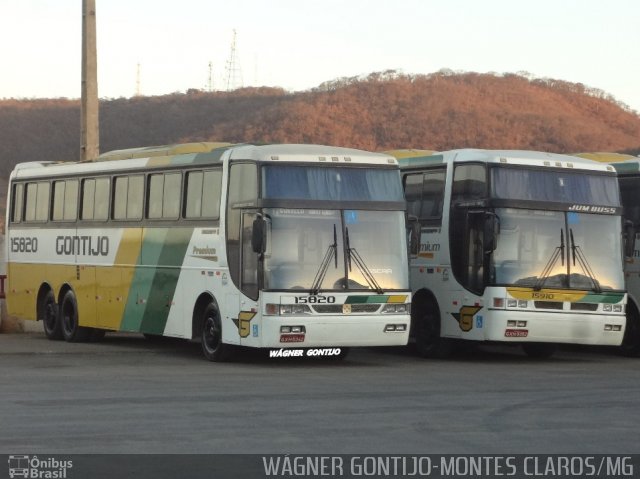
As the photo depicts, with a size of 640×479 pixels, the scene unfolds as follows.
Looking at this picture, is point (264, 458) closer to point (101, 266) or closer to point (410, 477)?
point (410, 477)

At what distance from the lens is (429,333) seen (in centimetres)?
2502

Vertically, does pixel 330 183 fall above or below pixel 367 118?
below

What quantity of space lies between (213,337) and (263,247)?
209cm

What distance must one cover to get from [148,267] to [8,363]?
343 cm

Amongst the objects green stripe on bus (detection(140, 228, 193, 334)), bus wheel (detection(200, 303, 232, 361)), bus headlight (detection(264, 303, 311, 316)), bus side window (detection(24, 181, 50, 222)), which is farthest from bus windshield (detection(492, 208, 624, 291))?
bus side window (detection(24, 181, 50, 222))

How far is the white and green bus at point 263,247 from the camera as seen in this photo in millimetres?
21641

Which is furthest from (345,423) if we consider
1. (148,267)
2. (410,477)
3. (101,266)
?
(101,266)

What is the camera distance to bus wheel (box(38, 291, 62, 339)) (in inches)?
1105

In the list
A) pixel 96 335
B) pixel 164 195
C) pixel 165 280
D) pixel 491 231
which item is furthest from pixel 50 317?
pixel 491 231

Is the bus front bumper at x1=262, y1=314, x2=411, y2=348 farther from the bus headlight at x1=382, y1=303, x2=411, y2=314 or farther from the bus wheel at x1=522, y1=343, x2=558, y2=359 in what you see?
the bus wheel at x1=522, y1=343, x2=558, y2=359

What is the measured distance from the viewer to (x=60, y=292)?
28.1 meters

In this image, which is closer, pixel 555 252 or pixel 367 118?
pixel 555 252

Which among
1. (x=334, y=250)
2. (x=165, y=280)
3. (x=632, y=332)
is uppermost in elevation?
(x=334, y=250)

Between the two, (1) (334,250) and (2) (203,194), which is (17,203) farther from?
(1) (334,250)
